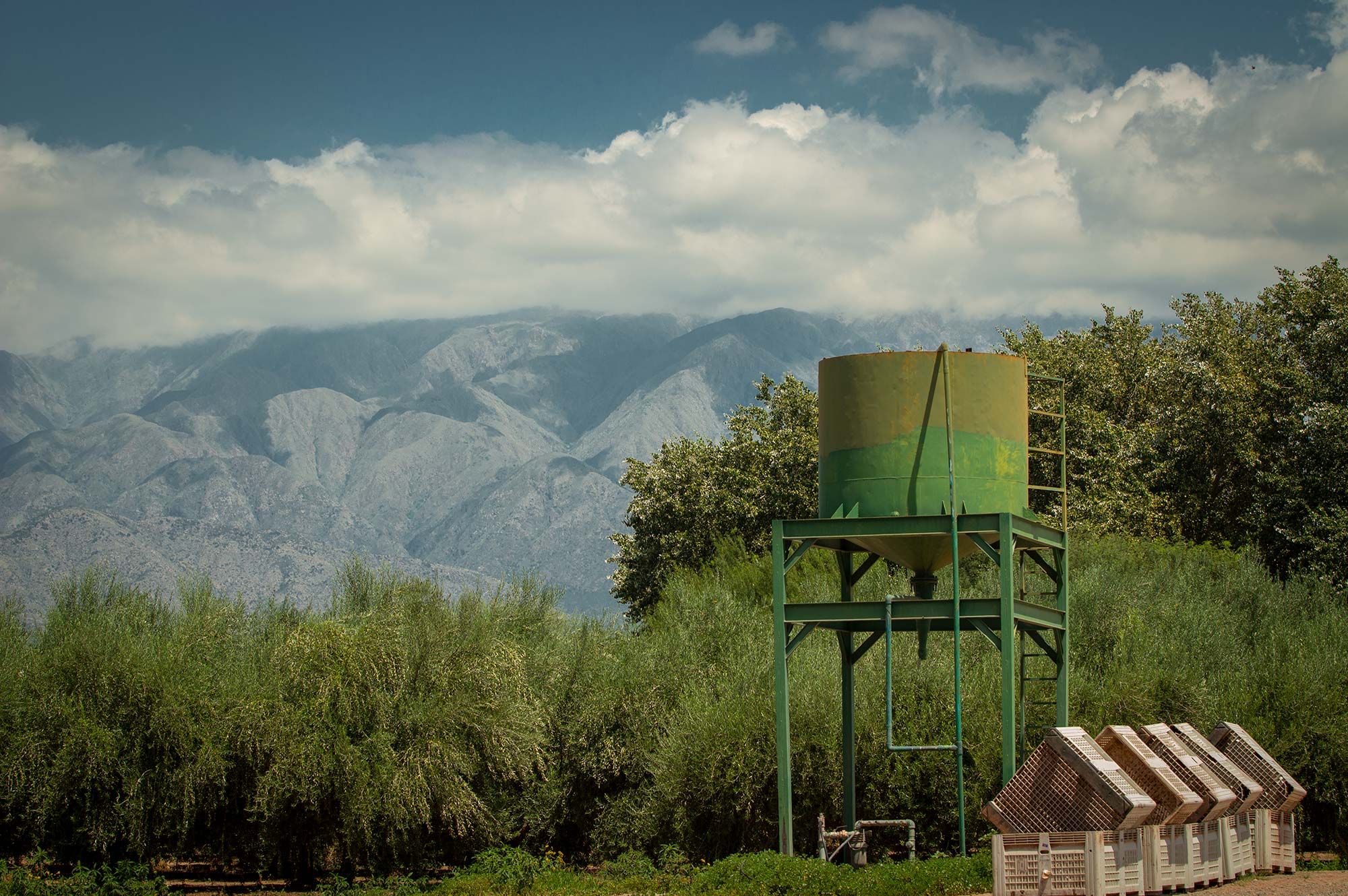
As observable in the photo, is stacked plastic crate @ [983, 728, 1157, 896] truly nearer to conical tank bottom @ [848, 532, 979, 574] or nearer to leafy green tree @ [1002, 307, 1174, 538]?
conical tank bottom @ [848, 532, 979, 574]

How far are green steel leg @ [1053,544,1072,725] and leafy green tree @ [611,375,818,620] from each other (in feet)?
89.7

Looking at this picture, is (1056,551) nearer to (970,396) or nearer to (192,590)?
(970,396)

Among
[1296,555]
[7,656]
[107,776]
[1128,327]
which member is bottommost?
[107,776]

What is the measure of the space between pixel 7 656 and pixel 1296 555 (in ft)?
121

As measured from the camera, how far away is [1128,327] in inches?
2375

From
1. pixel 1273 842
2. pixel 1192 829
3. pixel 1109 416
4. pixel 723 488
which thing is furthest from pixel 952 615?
pixel 1109 416

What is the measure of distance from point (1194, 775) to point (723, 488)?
3510cm

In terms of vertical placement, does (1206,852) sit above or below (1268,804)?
below

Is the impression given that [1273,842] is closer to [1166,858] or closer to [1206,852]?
[1206,852]

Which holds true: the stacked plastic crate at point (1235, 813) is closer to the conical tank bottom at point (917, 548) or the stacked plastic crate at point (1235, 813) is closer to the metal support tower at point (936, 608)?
the metal support tower at point (936, 608)

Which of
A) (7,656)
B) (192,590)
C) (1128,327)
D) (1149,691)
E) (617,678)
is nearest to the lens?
(1149,691)

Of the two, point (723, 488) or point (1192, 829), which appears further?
point (723, 488)

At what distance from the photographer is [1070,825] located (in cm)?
1858

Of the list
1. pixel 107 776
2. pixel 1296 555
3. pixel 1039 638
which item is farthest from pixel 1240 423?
pixel 107 776
